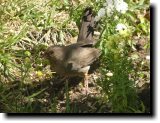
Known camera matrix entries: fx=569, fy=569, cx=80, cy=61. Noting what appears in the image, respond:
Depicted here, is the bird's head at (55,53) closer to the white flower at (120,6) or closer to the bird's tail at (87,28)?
the bird's tail at (87,28)

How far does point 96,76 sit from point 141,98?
685 mm

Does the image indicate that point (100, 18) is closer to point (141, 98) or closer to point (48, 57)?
point (48, 57)

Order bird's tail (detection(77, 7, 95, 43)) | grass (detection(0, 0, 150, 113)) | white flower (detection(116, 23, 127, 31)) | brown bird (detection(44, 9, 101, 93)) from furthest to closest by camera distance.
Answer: bird's tail (detection(77, 7, 95, 43))
white flower (detection(116, 23, 127, 31))
brown bird (detection(44, 9, 101, 93))
grass (detection(0, 0, 150, 113))

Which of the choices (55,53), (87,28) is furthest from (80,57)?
(87,28)

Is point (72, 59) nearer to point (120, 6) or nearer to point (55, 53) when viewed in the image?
point (55, 53)

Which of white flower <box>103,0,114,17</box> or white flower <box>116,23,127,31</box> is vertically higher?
white flower <box>103,0,114,17</box>

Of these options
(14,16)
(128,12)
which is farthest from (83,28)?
(14,16)

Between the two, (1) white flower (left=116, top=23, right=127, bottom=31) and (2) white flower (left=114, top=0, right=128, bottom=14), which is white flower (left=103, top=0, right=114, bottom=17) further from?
(1) white flower (left=116, top=23, right=127, bottom=31)

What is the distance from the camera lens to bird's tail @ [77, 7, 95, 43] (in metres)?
5.63

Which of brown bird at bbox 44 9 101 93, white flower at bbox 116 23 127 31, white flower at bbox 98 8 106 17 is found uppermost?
white flower at bbox 98 8 106 17

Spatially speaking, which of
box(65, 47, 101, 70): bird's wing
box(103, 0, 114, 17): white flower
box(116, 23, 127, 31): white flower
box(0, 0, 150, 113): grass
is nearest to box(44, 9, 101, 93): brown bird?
box(65, 47, 101, 70): bird's wing

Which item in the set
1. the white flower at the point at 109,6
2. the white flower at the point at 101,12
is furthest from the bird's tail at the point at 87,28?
the white flower at the point at 109,6

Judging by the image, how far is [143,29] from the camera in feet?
19.5

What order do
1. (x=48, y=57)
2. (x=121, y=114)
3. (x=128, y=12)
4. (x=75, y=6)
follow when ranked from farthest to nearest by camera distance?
(x=75, y=6) < (x=128, y=12) < (x=48, y=57) < (x=121, y=114)
